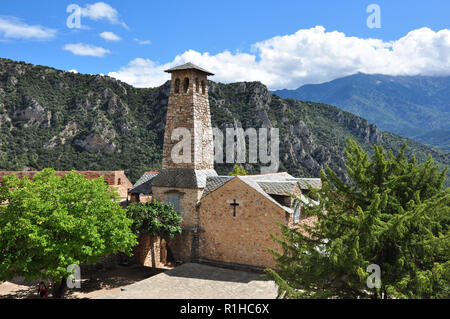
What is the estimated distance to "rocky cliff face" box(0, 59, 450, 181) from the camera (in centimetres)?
6644

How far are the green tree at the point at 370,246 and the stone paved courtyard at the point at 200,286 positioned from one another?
7669mm

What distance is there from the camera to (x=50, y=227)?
16.1 m

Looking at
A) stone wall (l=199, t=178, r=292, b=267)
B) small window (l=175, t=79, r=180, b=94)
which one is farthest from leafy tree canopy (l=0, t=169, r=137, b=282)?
small window (l=175, t=79, r=180, b=94)

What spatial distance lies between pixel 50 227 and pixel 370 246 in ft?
44.0

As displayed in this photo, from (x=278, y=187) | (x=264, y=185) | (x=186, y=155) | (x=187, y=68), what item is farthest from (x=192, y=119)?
(x=278, y=187)

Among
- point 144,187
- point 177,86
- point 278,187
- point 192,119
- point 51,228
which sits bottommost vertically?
point 51,228

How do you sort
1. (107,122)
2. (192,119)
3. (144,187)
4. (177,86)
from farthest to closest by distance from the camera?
(107,122) < (144,187) < (177,86) < (192,119)

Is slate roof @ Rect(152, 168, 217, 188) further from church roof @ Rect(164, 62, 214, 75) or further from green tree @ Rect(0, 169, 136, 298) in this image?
green tree @ Rect(0, 169, 136, 298)

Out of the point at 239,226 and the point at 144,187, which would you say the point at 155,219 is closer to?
the point at 144,187

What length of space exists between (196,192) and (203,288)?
271 inches

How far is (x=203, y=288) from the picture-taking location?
62.4 feet

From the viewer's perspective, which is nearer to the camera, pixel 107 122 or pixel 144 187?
pixel 144 187
